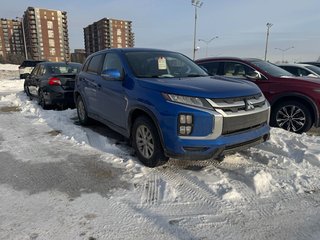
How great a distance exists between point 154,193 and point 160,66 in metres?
2.21

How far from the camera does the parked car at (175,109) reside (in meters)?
3.66

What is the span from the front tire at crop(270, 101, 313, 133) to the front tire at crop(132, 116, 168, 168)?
3.43 meters

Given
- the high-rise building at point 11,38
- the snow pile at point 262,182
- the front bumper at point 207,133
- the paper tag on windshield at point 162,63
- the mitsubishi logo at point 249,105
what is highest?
the high-rise building at point 11,38

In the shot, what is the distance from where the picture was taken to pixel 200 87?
3.87 meters

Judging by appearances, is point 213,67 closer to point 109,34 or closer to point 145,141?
point 145,141

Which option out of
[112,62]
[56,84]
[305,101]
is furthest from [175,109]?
[56,84]

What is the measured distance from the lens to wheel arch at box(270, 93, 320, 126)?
5.94 metres

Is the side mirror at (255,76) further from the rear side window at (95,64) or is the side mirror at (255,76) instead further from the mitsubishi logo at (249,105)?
the rear side window at (95,64)

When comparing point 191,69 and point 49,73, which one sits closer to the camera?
point 191,69

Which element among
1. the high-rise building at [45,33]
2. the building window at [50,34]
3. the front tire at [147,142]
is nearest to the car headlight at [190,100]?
the front tire at [147,142]

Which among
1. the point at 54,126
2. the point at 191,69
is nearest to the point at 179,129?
the point at 191,69

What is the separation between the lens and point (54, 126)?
7.01 meters

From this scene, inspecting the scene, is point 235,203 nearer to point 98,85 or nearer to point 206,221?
point 206,221

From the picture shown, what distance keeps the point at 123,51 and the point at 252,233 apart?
11.9 ft
